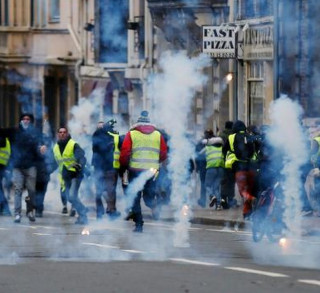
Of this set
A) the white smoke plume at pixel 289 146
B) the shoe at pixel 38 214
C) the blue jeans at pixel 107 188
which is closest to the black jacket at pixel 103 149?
the blue jeans at pixel 107 188

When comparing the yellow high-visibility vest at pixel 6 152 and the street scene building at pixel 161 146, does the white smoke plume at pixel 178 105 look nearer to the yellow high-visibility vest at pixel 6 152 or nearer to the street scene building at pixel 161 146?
the street scene building at pixel 161 146

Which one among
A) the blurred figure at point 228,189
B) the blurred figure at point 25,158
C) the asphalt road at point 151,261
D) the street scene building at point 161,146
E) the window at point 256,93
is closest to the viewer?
the asphalt road at point 151,261

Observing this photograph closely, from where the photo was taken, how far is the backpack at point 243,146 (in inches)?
1013

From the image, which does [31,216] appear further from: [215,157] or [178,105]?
[215,157]

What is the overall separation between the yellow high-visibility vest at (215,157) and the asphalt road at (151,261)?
602 centimetres

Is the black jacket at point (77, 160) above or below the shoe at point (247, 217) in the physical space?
above

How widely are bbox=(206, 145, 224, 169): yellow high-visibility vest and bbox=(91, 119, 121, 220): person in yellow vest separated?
317 centimetres

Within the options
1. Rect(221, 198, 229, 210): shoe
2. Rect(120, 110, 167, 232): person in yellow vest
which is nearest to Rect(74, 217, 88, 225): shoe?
Rect(221, 198, 229, 210): shoe

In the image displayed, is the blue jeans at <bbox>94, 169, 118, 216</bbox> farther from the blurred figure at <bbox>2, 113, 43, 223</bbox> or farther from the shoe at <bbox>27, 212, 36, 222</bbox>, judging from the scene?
the blurred figure at <bbox>2, 113, 43, 223</bbox>

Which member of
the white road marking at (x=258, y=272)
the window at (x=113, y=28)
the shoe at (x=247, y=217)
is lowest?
the shoe at (x=247, y=217)

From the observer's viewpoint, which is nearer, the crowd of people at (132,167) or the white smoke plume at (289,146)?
the white smoke plume at (289,146)

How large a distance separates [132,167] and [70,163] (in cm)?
505

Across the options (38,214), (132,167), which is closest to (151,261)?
(132,167)

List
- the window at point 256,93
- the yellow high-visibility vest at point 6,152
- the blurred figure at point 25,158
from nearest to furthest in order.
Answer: the blurred figure at point 25,158 → the yellow high-visibility vest at point 6,152 → the window at point 256,93
